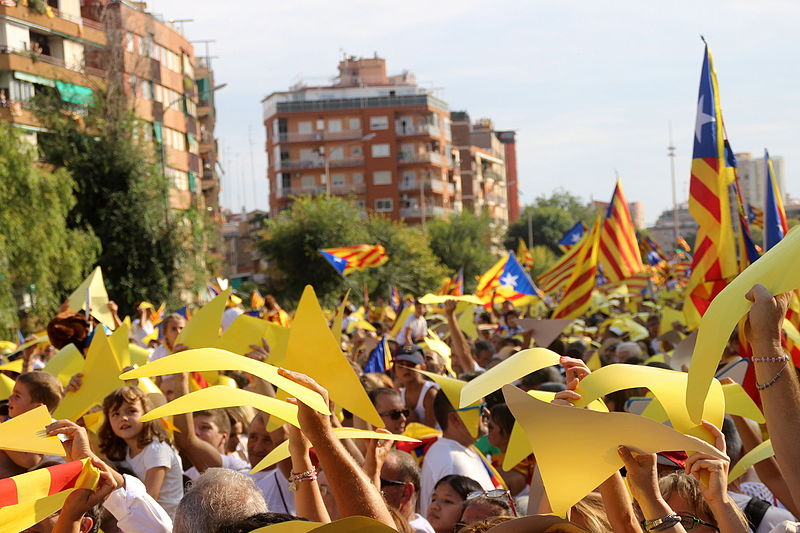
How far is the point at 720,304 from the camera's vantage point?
260cm

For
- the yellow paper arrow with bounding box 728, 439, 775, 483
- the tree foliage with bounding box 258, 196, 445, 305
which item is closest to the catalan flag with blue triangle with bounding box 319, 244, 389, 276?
the yellow paper arrow with bounding box 728, 439, 775, 483

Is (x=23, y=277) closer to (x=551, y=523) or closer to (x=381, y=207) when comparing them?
(x=551, y=523)

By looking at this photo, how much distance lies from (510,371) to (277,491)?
6.96ft

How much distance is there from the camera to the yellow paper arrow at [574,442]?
243cm

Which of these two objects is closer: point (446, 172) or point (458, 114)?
point (446, 172)

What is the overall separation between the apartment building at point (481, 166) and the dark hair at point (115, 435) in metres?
99.0

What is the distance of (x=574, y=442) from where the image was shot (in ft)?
8.05

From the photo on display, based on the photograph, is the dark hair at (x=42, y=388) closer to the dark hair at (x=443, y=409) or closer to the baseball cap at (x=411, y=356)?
the dark hair at (x=443, y=409)

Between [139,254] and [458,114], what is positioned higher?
[458,114]

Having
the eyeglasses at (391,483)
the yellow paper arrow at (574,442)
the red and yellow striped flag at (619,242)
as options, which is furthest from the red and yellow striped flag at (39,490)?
the red and yellow striped flag at (619,242)

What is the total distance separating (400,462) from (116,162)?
28.9 m

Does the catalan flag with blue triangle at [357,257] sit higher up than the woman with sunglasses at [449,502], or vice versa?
the catalan flag with blue triangle at [357,257]

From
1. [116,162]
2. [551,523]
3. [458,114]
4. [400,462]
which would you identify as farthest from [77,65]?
[458,114]

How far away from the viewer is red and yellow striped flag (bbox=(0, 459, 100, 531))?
296 cm
